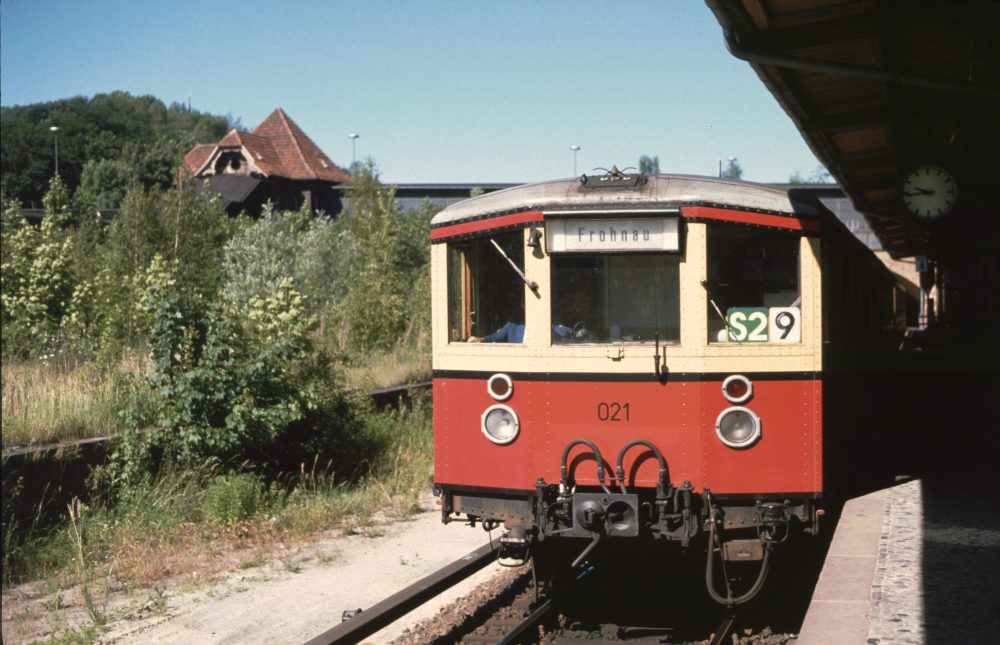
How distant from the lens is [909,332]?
33312mm

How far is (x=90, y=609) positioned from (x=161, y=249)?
49.8 ft

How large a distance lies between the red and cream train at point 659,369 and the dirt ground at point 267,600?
164cm

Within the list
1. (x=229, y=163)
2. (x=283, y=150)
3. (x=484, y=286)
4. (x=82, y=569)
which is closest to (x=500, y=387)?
(x=484, y=286)

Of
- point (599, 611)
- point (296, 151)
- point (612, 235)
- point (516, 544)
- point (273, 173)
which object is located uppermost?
point (296, 151)

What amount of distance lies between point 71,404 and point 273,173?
46.4 metres

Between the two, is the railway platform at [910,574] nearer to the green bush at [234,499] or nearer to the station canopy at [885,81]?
the station canopy at [885,81]

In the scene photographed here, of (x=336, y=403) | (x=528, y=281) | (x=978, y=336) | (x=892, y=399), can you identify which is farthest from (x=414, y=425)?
(x=978, y=336)

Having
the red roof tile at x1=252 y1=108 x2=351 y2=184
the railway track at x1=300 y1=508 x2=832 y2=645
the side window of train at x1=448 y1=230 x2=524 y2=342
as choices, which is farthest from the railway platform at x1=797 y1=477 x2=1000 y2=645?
the red roof tile at x1=252 y1=108 x2=351 y2=184

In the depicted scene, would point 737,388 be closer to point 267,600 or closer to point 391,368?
point 267,600

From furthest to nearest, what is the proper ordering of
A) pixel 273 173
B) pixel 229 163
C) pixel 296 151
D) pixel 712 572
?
pixel 296 151 → pixel 229 163 → pixel 273 173 → pixel 712 572

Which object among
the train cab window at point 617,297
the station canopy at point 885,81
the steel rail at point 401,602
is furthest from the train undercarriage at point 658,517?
the station canopy at point 885,81

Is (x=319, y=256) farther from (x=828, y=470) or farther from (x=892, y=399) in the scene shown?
(x=828, y=470)

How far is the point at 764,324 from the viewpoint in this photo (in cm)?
684

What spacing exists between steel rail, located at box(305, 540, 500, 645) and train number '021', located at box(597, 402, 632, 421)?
75.6 inches
